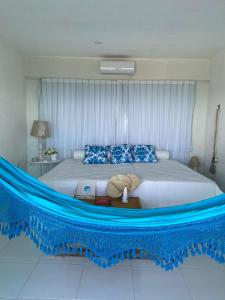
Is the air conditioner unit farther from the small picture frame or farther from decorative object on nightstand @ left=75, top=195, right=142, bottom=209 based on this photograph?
decorative object on nightstand @ left=75, top=195, right=142, bottom=209

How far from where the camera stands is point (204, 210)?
4.67 feet

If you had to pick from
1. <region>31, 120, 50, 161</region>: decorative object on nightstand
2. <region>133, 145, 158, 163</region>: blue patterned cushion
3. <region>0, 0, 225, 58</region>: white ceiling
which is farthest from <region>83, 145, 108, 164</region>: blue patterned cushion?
<region>0, 0, 225, 58</region>: white ceiling

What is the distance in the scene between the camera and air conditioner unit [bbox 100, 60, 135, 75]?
3.80 meters

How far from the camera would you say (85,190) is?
2.63m

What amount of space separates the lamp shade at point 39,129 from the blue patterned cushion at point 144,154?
1390 mm

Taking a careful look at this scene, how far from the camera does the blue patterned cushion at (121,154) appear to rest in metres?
3.85

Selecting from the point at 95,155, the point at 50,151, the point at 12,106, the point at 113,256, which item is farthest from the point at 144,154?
the point at 113,256

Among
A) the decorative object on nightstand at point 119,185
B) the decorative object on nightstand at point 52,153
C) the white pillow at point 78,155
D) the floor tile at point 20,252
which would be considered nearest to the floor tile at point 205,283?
the decorative object on nightstand at point 119,185

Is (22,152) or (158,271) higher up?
(22,152)

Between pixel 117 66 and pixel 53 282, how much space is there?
2.95 metres

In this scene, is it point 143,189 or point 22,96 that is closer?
point 143,189

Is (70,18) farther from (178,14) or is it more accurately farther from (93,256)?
(93,256)

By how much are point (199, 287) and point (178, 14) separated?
2.20 metres

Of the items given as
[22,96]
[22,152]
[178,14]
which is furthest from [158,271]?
[22,96]
